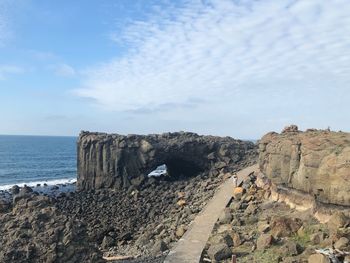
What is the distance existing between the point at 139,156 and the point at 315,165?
111 feet

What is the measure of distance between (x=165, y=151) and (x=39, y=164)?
5989 cm

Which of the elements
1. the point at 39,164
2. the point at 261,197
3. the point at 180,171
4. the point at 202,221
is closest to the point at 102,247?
the point at 202,221

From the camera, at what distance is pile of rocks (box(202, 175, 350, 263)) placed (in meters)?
17.7

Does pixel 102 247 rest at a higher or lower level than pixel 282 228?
lower

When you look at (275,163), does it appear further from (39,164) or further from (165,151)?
(39,164)

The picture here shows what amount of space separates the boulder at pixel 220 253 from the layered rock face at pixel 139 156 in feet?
104

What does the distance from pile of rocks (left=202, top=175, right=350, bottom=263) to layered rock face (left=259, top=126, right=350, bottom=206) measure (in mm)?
1365

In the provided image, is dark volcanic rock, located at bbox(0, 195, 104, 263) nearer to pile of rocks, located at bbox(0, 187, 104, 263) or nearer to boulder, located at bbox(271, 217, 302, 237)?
pile of rocks, located at bbox(0, 187, 104, 263)

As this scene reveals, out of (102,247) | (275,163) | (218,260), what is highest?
(275,163)

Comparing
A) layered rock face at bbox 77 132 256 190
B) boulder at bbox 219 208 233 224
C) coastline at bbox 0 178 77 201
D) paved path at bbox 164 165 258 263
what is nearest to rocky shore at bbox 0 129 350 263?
boulder at bbox 219 208 233 224

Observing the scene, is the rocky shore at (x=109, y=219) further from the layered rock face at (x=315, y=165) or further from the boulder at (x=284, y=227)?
the layered rock face at (x=315, y=165)

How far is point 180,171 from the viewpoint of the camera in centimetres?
5966

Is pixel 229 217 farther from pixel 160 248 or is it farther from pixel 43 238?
pixel 43 238

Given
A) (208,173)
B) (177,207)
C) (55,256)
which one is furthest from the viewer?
(208,173)
